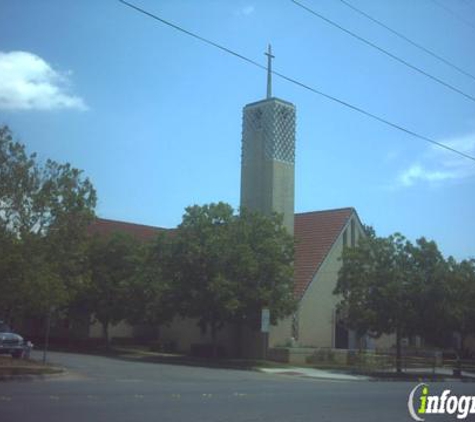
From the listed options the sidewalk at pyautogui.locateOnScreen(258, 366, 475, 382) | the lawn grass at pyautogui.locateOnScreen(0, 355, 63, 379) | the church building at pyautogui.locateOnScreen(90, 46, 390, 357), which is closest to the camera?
the lawn grass at pyautogui.locateOnScreen(0, 355, 63, 379)

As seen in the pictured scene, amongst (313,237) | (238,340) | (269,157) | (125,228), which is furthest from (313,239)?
(125,228)

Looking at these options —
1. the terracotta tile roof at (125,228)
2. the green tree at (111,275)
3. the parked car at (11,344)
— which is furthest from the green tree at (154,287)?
the terracotta tile roof at (125,228)

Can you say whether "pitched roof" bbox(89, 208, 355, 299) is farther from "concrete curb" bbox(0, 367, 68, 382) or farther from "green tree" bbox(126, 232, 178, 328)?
"concrete curb" bbox(0, 367, 68, 382)

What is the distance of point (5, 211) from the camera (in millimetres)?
26578

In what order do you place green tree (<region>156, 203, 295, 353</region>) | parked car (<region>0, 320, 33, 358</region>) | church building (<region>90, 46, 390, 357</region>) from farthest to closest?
church building (<region>90, 46, 390, 357</region>)
green tree (<region>156, 203, 295, 353</region>)
parked car (<region>0, 320, 33, 358</region>)

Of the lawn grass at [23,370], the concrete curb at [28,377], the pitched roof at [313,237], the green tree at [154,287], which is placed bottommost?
the concrete curb at [28,377]

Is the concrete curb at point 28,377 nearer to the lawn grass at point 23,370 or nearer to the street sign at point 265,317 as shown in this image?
the lawn grass at point 23,370

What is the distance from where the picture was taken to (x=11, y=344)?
98.5 ft

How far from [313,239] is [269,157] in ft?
27.6

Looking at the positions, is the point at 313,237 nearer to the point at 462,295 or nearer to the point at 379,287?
the point at 379,287

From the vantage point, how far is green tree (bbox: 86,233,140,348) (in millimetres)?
41031

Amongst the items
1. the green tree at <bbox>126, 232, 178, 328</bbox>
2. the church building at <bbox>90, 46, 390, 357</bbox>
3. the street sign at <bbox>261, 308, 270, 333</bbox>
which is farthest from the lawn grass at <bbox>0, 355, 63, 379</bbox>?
the church building at <bbox>90, 46, 390, 357</bbox>

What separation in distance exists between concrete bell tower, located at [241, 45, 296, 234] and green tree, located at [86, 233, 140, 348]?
7.63 metres

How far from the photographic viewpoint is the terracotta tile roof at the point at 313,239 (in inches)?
1763
